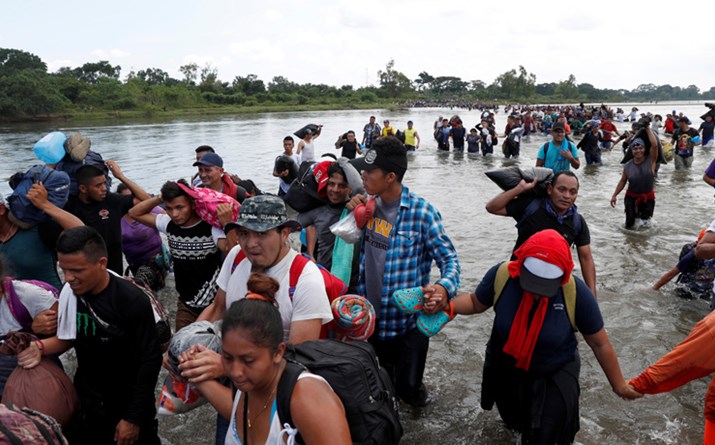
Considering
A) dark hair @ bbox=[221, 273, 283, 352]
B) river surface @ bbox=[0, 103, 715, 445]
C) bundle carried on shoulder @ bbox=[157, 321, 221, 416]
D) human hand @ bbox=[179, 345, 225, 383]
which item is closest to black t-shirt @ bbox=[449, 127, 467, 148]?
river surface @ bbox=[0, 103, 715, 445]

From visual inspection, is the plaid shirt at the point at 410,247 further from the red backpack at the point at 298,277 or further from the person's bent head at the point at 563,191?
the person's bent head at the point at 563,191

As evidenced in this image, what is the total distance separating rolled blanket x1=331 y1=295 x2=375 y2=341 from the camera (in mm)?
2475

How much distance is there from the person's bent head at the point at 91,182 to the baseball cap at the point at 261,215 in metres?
2.46

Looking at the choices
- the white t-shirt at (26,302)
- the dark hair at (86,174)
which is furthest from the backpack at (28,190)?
the white t-shirt at (26,302)

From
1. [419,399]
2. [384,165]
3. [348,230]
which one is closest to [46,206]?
[348,230]

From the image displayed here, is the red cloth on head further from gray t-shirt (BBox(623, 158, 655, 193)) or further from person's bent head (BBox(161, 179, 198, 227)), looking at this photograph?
gray t-shirt (BBox(623, 158, 655, 193))

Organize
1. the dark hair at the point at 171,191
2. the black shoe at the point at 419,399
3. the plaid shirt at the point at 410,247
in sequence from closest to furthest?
the plaid shirt at the point at 410,247, the dark hair at the point at 171,191, the black shoe at the point at 419,399

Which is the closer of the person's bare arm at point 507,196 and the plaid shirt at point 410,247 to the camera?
the plaid shirt at point 410,247

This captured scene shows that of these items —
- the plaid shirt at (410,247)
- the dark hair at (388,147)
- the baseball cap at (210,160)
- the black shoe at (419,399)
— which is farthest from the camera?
the baseball cap at (210,160)

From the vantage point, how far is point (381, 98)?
356ft

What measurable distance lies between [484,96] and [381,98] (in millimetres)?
27271

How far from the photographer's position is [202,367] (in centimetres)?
195

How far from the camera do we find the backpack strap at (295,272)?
2371 mm

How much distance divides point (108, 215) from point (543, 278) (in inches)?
147
